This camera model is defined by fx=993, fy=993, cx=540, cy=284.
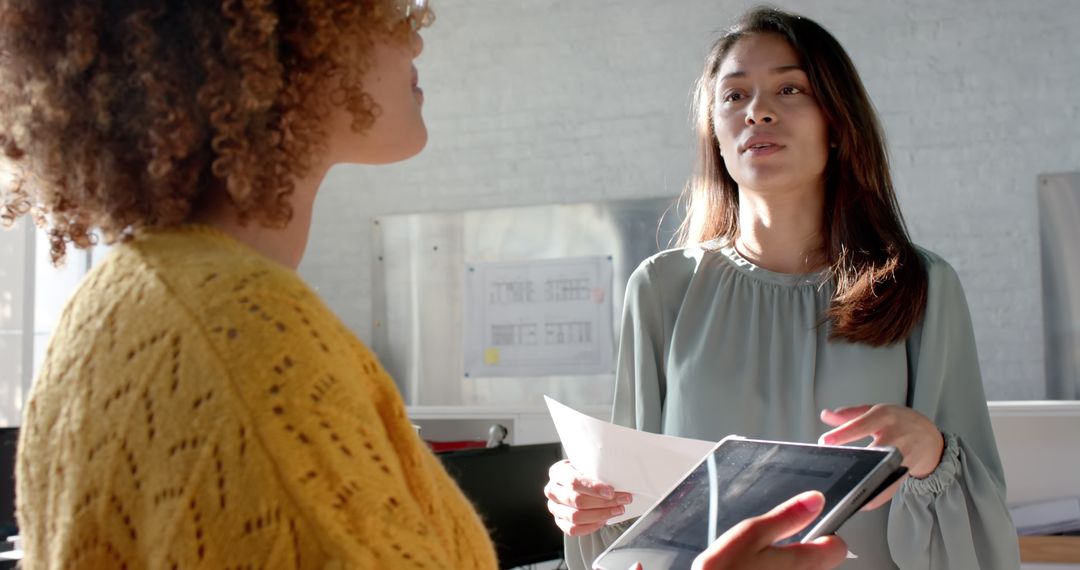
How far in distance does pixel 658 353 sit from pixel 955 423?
0.40 meters

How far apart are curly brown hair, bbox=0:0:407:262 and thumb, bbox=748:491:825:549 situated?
0.40 meters

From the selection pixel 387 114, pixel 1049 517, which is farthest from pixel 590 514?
pixel 1049 517

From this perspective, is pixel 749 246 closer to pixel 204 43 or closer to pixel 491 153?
pixel 204 43

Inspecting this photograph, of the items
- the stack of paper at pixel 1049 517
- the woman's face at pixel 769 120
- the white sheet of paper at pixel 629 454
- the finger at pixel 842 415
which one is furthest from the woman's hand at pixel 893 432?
the stack of paper at pixel 1049 517

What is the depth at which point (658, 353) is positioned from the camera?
56.3 inches

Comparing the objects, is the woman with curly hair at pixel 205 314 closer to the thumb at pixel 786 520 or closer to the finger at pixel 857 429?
the thumb at pixel 786 520

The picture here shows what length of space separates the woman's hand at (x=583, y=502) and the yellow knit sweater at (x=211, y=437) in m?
0.61

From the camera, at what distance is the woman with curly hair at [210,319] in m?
0.55

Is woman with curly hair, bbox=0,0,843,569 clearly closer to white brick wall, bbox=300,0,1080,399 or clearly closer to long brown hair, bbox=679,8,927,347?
long brown hair, bbox=679,8,927,347

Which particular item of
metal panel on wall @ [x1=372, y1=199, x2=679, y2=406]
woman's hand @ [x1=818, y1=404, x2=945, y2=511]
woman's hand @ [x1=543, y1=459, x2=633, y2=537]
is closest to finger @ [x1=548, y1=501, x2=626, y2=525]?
woman's hand @ [x1=543, y1=459, x2=633, y2=537]

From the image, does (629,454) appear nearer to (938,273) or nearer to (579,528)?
(579,528)

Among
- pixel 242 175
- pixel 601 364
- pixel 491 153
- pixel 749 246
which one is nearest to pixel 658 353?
pixel 749 246

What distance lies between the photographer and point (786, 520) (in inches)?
28.3

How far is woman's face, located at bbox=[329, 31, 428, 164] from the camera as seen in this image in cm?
77
